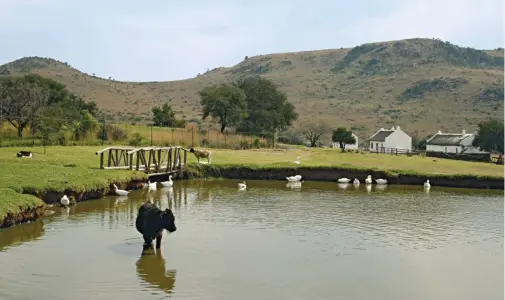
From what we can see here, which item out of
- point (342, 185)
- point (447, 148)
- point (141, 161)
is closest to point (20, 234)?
point (141, 161)

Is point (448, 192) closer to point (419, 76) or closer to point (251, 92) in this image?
point (251, 92)

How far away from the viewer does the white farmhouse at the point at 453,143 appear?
3307 inches

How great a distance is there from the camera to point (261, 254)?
1686cm

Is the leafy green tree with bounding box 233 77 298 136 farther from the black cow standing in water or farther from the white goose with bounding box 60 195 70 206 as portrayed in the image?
the black cow standing in water

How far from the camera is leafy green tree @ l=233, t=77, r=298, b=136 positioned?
82.0 m

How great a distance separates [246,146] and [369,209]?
128ft

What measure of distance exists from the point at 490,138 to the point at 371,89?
77.4m

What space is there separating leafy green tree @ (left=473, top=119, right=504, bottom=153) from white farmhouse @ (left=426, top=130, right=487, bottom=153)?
2435mm

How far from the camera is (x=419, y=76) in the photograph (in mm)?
159000

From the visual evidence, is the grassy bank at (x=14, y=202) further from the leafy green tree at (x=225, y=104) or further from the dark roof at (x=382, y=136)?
the dark roof at (x=382, y=136)

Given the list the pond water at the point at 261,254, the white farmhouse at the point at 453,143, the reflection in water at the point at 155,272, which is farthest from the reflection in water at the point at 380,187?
the white farmhouse at the point at 453,143

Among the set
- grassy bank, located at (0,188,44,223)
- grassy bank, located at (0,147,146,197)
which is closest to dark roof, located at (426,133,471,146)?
grassy bank, located at (0,147,146,197)

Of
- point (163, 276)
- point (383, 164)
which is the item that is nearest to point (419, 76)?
point (383, 164)

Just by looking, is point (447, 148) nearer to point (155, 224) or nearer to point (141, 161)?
point (141, 161)
